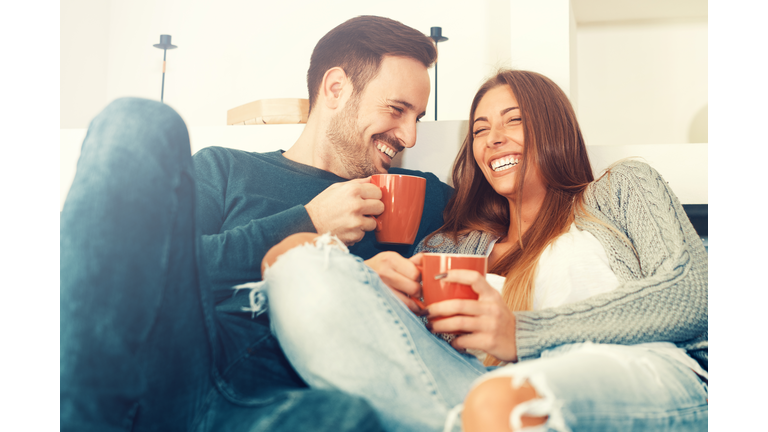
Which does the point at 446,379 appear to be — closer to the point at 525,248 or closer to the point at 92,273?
the point at 92,273

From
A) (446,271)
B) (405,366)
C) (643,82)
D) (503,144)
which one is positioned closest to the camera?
(405,366)

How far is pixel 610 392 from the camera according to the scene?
486mm

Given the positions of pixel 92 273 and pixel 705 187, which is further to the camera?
pixel 705 187

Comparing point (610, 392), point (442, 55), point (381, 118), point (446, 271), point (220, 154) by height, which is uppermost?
point (442, 55)

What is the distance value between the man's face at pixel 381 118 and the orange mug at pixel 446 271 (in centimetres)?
67

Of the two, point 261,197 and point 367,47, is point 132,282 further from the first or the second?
point 367,47

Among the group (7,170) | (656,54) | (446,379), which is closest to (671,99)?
(656,54)

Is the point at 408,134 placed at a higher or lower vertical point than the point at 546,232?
higher

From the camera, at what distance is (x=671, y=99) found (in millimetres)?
1402

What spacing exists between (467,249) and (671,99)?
0.85 meters

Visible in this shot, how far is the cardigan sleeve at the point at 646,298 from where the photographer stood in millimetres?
684

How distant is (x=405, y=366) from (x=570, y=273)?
20.1 inches

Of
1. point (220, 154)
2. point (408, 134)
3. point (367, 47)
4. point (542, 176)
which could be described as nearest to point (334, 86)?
point (367, 47)

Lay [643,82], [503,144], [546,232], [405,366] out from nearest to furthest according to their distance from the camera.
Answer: [405,366]
[546,232]
[503,144]
[643,82]
